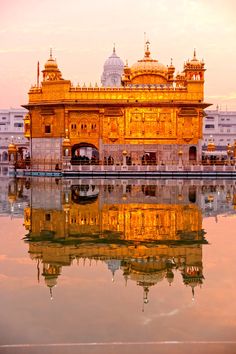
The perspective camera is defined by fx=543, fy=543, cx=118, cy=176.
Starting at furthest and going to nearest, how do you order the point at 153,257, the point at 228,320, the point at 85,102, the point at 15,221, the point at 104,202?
the point at 85,102 → the point at 104,202 → the point at 15,221 → the point at 153,257 → the point at 228,320

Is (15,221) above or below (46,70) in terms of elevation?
below

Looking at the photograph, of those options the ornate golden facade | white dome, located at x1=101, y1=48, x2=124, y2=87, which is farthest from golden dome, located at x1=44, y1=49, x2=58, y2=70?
white dome, located at x1=101, y1=48, x2=124, y2=87

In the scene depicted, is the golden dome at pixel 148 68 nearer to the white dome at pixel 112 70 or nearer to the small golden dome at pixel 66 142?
the small golden dome at pixel 66 142

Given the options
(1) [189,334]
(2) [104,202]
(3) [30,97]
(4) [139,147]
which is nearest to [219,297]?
(1) [189,334]

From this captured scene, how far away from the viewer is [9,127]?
71625mm

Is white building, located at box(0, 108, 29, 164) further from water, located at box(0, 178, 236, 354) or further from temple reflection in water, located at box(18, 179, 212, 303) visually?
water, located at box(0, 178, 236, 354)

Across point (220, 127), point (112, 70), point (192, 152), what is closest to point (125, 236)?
point (192, 152)

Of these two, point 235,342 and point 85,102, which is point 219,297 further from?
point 85,102

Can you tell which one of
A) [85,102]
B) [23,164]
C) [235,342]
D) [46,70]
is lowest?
[235,342]

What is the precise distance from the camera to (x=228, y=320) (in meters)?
5.02

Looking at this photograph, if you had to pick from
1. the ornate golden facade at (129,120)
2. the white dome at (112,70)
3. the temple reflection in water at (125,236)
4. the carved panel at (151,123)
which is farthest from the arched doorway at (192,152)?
the white dome at (112,70)

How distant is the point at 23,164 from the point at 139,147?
8879 millimetres

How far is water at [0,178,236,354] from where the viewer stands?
14.6 feet

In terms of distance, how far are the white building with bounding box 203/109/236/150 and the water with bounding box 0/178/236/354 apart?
60.7 metres
